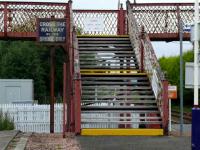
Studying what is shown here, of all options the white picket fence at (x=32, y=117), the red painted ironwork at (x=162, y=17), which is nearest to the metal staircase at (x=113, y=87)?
the red painted ironwork at (x=162, y=17)

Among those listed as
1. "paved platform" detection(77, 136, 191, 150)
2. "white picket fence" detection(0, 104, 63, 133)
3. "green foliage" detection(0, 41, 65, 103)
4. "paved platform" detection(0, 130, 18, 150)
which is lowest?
"white picket fence" detection(0, 104, 63, 133)

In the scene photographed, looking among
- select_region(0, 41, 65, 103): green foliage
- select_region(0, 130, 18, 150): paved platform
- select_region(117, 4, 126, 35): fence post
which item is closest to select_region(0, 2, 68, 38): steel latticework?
select_region(117, 4, 126, 35): fence post

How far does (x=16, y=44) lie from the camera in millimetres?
67188

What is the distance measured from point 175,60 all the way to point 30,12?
56362mm

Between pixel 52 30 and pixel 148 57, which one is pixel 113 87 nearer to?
pixel 148 57

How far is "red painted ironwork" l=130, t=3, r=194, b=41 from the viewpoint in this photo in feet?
81.4

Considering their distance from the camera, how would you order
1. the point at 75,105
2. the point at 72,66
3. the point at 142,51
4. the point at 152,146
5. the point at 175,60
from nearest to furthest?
1. the point at 152,146
2. the point at 75,105
3. the point at 72,66
4. the point at 142,51
5. the point at 175,60

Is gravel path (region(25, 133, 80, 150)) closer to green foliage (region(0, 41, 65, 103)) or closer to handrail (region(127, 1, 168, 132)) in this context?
handrail (region(127, 1, 168, 132))

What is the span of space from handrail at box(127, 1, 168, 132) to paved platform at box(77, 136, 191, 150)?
126 centimetres

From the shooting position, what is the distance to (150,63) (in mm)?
18688

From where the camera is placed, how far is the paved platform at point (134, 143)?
44.3 feet

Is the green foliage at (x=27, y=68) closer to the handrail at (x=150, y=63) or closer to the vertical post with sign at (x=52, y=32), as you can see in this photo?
the handrail at (x=150, y=63)

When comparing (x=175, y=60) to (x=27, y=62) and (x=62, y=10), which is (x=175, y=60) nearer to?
(x=27, y=62)

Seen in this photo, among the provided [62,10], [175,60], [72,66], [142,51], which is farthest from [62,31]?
[175,60]
